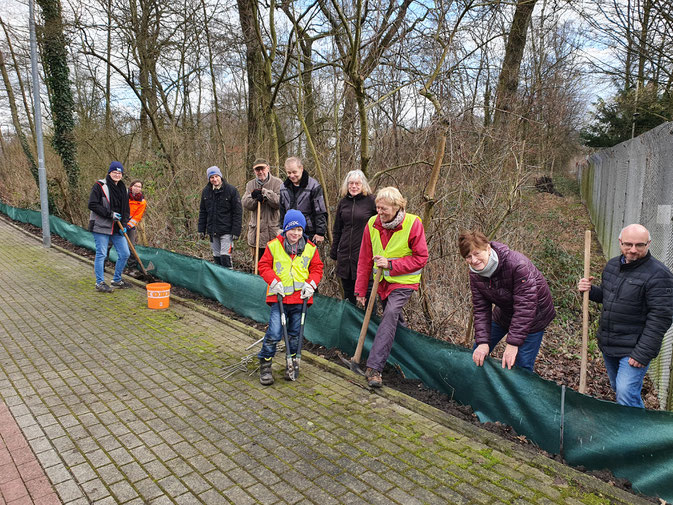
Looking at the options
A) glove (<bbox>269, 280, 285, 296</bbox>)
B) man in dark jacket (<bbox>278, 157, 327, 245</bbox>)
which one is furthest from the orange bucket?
glove (<bbox>269, 280, 285, 296</bbox>)

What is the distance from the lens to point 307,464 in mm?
3469

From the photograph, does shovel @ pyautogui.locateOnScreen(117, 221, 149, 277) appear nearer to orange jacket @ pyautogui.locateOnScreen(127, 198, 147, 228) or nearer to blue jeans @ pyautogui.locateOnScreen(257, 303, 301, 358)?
orange jacket @ pyautogui.locateOnScreen(127, 198, 147, 228)

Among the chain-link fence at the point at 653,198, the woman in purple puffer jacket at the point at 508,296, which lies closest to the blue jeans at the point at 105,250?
the woman in purple puffer jacket at the point at 508,296

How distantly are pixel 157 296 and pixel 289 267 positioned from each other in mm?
3362

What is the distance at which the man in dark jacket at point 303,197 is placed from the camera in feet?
19.6

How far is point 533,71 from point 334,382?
10345 mm

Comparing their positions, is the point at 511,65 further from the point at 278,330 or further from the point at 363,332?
the point at 278,330

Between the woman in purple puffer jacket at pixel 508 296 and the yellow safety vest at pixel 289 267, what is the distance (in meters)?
1.71

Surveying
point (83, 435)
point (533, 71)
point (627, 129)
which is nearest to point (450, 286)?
point (83, 435)

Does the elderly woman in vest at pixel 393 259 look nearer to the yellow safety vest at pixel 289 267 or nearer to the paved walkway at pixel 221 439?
the paved walkway at pixel 221 439

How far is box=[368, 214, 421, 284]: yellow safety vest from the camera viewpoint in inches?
181

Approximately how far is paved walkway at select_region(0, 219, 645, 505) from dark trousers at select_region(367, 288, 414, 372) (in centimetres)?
29

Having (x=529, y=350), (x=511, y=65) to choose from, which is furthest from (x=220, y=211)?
(x=511, y=65)

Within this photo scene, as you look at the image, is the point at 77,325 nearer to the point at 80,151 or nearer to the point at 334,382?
the point at 334,382
